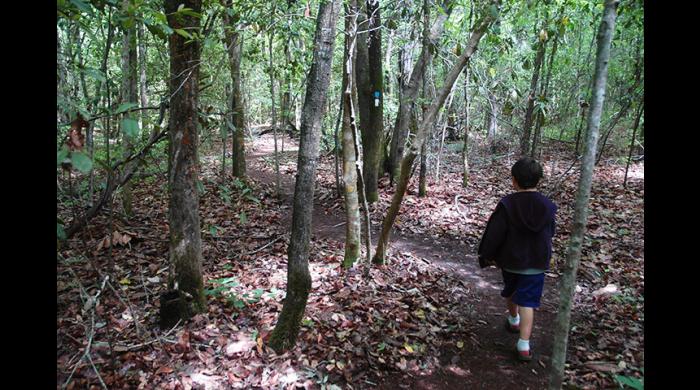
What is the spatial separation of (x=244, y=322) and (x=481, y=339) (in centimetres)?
254

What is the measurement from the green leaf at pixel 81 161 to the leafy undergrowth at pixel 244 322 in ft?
3.91

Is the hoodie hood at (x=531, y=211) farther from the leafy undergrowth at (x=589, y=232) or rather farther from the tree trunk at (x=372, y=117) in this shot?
the tree trunk at (x=372, y=117)

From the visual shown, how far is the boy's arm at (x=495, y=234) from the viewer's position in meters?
3.92

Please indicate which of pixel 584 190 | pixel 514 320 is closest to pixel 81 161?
pixel 584 190

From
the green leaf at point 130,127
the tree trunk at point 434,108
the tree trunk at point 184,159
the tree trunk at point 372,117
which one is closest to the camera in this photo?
the green leaf at point 130,127

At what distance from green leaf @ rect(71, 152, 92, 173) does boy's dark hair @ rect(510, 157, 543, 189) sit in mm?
3458

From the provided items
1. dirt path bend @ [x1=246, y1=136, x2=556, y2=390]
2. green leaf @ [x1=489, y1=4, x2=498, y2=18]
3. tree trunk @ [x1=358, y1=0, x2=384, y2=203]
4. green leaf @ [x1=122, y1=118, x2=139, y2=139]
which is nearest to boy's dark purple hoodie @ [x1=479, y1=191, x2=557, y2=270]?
dirt path bend @ [x1=246, y1=136, x2=556, y2=390]

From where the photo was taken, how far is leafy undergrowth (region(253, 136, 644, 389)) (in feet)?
12.6

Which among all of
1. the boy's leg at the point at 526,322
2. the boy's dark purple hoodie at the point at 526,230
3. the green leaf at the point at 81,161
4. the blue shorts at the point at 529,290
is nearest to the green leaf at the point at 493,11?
Result: the boy's dark purple hoodie at the point at 526,230

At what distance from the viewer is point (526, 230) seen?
12.5 ft
